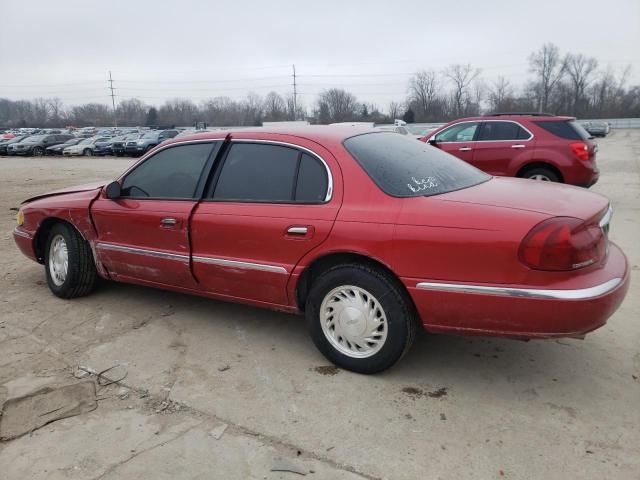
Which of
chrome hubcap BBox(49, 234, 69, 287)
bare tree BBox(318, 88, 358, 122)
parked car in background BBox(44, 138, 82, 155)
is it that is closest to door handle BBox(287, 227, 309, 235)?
chrome hubcap BBox(49, 234, 69, 287)

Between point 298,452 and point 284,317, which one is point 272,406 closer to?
point 298,452

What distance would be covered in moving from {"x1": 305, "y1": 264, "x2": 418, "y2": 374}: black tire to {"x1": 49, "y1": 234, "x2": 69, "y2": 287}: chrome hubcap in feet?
A: 8.63

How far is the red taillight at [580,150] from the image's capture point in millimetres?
8180

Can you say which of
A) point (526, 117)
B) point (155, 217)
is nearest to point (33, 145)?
point (526, 117)

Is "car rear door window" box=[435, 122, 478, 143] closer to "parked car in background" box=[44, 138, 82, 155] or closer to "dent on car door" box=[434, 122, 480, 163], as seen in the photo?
"dent on car door" box=[434, 122, 480, 163]

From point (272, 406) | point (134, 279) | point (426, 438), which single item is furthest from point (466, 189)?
point (134, 279)

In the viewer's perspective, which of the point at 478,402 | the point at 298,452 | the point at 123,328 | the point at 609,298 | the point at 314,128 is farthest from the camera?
the point at 123,328

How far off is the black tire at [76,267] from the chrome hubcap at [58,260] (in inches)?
1.9

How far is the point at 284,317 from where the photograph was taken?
4230 mm

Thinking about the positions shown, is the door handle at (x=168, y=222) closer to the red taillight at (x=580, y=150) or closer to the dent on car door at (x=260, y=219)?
the dent on car door at (x=260, y=219)

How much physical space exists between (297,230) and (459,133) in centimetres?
693

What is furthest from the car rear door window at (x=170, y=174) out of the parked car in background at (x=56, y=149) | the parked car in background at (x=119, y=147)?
the parked car in background at (x=56, y=149)

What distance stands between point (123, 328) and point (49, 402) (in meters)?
1.09

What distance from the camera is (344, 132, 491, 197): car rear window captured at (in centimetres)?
313
